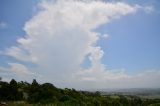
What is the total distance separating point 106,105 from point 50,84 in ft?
55.8

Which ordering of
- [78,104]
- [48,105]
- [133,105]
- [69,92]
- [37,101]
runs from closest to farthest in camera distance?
[48,105], [37,101], [78,104], [69,92], [133,105]

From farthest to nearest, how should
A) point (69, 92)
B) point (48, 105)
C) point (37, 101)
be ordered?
point (69, 92), point (37, 101), point (48, 105)

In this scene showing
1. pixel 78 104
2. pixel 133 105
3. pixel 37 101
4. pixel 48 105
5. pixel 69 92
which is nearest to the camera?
pixel 48 105

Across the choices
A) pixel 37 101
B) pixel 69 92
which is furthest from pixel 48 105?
pixel 69 92

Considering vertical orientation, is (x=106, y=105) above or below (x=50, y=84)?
below

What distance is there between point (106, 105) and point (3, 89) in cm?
3245

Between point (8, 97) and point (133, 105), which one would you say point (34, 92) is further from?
point (133, 105)

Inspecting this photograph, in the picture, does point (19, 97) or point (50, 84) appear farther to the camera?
point (50, 84)

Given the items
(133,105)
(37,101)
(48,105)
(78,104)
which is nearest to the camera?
(48,105)

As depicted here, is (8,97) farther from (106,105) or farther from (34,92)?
(106,105)

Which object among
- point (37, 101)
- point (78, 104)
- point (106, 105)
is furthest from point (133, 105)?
point (37, 101)

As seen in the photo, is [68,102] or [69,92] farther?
[69,92]

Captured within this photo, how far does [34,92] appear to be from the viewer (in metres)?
63.1

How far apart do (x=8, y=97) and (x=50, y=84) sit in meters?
23.7
